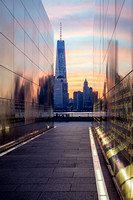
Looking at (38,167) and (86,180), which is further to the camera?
(38,167)

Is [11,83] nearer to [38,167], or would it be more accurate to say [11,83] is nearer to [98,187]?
[38,167]

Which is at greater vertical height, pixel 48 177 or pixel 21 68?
pixel 21 68

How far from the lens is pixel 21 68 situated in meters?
15.1

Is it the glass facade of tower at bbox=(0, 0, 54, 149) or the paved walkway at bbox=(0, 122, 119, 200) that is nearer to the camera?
the paved walkway at bbox=(0, 122, 119, 200)

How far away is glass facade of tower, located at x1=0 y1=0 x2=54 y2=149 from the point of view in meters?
12.0

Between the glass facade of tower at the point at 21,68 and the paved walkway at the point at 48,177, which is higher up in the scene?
the glass facade of tower at the point at 21,68

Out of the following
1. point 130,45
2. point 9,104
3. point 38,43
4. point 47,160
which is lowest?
point 47,160

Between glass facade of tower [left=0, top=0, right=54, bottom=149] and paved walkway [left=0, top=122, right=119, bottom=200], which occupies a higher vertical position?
glass facade of tower [left=0, top=0, right=54, bottom=149]

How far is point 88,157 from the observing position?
963cm

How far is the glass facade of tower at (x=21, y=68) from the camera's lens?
1201 centimetres

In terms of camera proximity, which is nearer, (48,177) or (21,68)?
(48,177)

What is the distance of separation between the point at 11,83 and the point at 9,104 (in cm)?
115

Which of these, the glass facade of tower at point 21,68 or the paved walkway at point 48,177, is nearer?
the paved walkway at point 48,177

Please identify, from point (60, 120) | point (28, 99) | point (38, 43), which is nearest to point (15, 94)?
point (28, 99)
